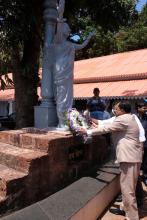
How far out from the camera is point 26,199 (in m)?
3.48

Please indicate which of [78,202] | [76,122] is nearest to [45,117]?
[76,122]

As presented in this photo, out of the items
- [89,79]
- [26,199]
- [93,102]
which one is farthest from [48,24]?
[89,79]

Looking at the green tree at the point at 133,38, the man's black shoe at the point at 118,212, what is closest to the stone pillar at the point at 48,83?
the man's black shoe at the point at 118,212

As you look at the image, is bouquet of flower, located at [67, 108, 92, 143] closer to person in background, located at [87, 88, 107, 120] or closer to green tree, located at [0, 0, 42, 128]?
green tree, located at [0, 0, 42, 128]

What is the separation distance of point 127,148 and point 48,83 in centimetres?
156

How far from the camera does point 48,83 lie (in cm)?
479

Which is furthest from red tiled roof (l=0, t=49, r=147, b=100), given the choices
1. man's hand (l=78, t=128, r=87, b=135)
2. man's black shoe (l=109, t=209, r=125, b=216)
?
man's hand (l=78, t=128, r=87, b=135)

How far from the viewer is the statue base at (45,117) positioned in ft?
15.5

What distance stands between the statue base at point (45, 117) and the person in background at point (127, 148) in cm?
74

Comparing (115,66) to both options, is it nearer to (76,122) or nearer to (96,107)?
(96,107)

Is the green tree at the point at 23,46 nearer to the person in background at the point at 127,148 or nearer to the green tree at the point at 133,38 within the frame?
the person in background at the point at 127,148

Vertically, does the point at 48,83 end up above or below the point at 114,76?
below

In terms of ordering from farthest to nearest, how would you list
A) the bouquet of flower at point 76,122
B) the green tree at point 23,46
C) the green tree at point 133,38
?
the green tree at point 133,38 < the green tree at point 23,46 < the bouquet of flower at point 76,122

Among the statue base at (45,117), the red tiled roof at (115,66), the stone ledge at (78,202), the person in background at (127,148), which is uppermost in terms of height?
the red tiled roof at (115,66)
